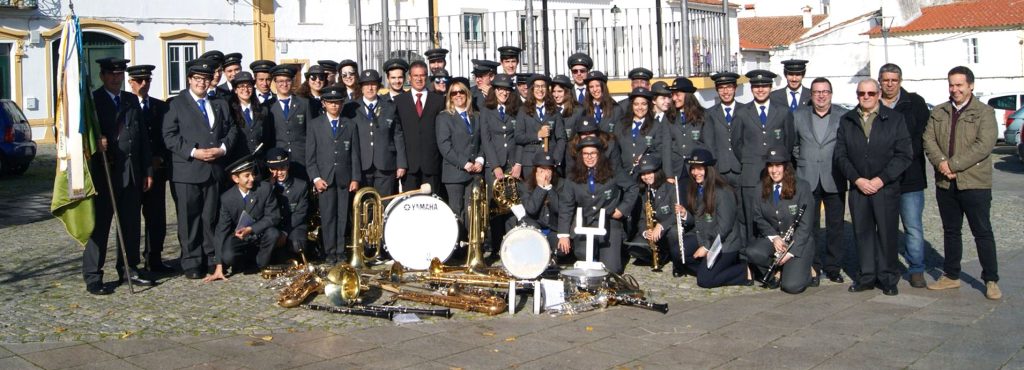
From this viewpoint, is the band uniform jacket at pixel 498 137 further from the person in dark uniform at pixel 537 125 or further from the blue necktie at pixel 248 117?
the blue necktie at pixel 248 117

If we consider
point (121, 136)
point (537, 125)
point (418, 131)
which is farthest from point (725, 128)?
point (121, 136)

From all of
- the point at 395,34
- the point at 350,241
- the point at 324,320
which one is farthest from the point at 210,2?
the point at 324,320

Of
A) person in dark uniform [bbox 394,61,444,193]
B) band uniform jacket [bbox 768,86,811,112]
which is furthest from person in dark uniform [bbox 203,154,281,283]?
band uniform jacket [bbox 768,86,811,112]

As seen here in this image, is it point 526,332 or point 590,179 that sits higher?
point 590,179

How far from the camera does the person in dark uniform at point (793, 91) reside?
33.0 ft

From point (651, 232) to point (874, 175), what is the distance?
6.91 feet

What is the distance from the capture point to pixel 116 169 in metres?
9.04

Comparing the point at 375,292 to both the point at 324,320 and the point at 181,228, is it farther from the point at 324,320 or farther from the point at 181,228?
the point at 181,228

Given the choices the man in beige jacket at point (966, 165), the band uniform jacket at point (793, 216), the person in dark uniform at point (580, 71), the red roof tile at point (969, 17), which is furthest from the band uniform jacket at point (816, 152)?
the red roof tile at point (969, 17)

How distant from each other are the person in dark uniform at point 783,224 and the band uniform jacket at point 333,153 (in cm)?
385

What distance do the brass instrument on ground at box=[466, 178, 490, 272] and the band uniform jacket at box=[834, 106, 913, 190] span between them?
3236mm

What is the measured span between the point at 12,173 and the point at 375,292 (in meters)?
13.7

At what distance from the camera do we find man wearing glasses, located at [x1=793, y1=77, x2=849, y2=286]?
9.31 m

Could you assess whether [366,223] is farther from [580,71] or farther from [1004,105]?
[1004,105]
